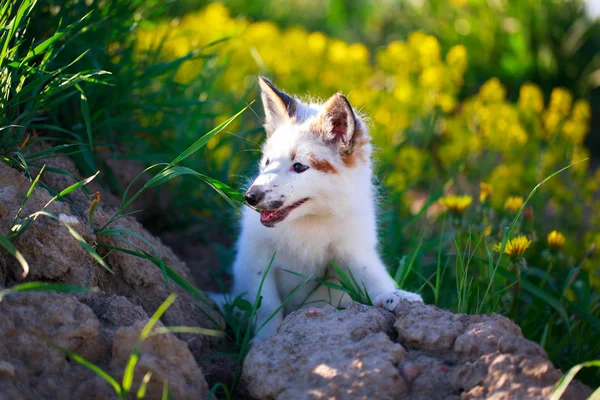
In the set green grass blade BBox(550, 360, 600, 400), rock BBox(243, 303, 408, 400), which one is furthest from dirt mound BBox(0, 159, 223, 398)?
green grass blade BBox(550, 360, 600, 400)

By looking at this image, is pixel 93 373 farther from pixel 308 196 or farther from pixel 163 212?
pixel 163 212

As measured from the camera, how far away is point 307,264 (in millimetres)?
3377

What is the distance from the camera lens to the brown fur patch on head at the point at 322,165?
10.7 ft

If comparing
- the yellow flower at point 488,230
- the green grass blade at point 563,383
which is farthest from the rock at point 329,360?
the yellow flower at point 488,230

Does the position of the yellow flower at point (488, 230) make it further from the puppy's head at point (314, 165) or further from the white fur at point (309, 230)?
the puppy's head at point (314, 165)

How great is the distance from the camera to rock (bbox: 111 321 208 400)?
2.19m

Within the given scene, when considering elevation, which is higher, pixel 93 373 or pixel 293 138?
pixel 293 138

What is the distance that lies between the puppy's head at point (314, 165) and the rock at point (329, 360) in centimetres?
70

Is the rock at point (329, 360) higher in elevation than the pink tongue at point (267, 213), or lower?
lower

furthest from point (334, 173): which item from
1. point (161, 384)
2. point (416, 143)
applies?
point (416, 143)

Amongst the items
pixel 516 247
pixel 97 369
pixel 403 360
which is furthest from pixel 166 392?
pixel 516 247

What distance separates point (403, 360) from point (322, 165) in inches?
47.8

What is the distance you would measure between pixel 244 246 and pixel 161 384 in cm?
141

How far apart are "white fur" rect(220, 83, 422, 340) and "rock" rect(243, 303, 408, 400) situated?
1.97 feet
